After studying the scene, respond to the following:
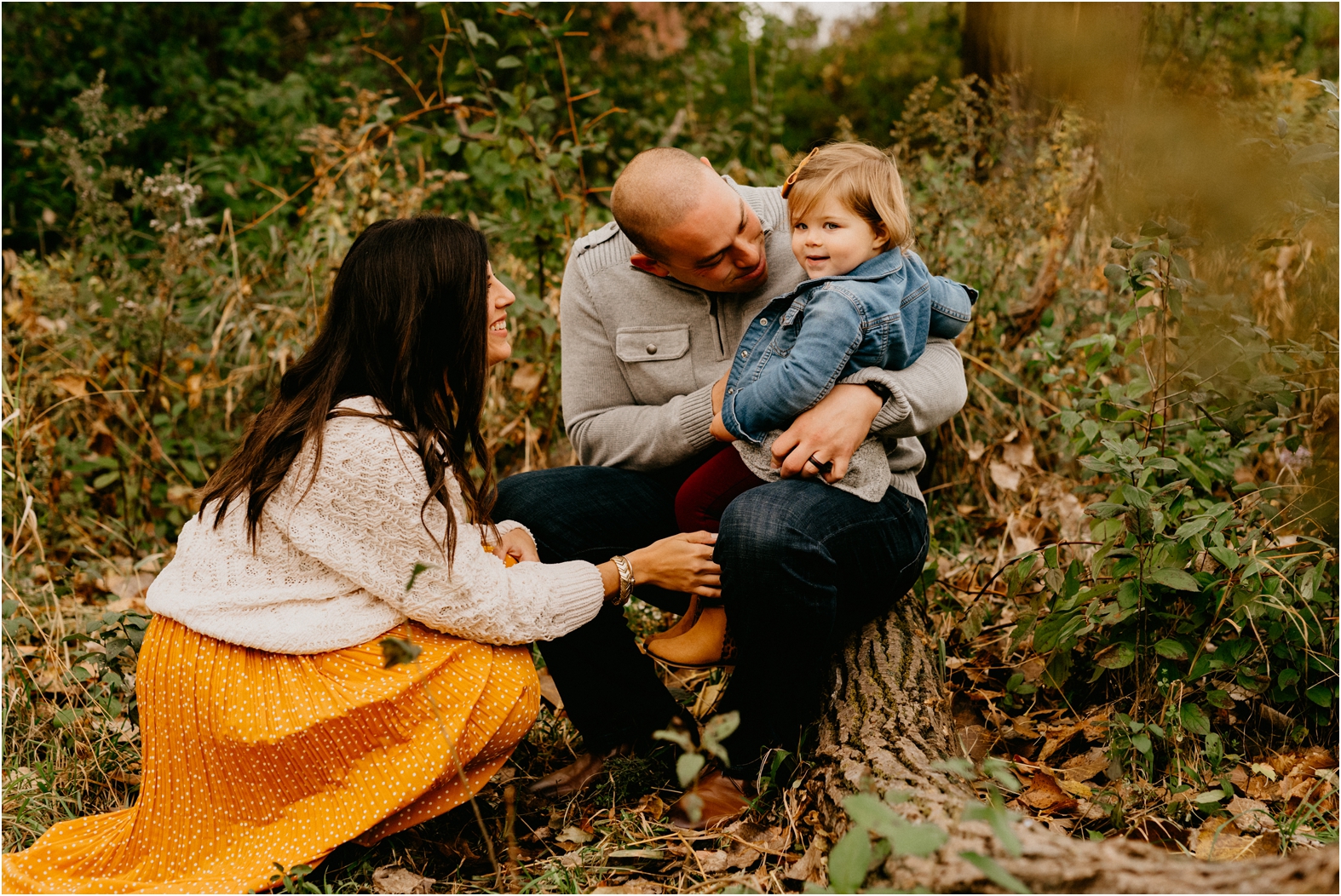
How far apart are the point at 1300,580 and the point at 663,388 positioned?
1.40 metres

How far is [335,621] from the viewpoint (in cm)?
180

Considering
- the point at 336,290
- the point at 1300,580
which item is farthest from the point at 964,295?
the point at 336,290

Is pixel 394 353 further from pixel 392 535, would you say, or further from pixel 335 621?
pixel 335 621

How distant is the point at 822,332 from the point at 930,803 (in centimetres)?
89

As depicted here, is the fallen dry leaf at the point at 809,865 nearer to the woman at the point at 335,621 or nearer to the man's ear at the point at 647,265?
the woman at the point at 335,621

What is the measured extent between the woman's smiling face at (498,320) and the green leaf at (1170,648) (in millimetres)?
1426

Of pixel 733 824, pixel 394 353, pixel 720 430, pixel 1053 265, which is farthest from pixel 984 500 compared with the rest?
pixel 394 353

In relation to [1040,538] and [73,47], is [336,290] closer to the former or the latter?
[1040,538]

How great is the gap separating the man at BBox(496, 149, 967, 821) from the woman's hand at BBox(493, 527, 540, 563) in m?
0.06

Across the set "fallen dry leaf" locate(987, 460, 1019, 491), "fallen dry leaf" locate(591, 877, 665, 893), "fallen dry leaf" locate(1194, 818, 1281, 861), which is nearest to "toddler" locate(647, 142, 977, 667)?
"fallen dry leaf" locate(591, 877, 665, 893)

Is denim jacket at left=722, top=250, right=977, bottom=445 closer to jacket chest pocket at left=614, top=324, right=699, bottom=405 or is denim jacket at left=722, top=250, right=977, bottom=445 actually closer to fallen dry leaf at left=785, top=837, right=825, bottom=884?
jacket chest pocket at left=614, top=324, right=699, bottom=405

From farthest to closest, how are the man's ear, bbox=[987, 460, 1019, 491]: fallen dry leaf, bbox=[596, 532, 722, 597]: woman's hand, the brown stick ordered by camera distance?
the brown stick, bbox=[987, 460, 1019, 491]: fallen dry leaf, the man's ear, bbox=[596, 532, 722, 597]: woman's hand

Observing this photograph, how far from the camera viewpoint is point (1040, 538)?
9.43 ft

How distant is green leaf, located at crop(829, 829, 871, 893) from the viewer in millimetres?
1188
